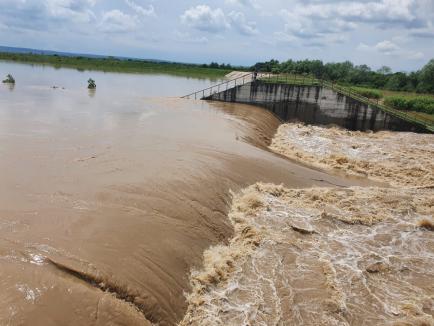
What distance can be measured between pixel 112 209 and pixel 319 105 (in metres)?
24.0

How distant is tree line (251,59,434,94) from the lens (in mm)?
Result: 50125

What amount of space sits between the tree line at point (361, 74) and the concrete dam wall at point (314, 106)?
10.2m

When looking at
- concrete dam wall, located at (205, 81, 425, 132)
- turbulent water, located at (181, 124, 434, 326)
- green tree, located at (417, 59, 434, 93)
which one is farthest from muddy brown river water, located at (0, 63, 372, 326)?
green tree, located at (417, 59, 434, 93)

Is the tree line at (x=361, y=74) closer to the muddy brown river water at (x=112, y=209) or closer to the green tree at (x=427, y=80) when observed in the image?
the green tree at (x=427, y=80)

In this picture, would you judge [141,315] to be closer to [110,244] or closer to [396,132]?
[110,244]

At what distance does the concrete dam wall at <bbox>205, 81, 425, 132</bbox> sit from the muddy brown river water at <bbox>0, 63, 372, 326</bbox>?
12.0 metres

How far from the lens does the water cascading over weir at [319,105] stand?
2891 centimetres

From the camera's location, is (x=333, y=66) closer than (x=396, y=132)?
No

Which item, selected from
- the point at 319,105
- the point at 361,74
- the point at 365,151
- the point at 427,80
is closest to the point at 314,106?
the point at 319,105

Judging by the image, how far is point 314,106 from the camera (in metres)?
30.4

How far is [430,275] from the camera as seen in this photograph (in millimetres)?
9820

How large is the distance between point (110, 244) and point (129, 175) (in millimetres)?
3902

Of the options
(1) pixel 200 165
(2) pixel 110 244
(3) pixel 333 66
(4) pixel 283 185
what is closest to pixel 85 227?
(2) pixel 110 244

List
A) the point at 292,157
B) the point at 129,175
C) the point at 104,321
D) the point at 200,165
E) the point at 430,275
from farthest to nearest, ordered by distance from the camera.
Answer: the point at 292,157 < the point at 200,165 < the point at 129,175 < the point at 430,275 < the point at 104,321
